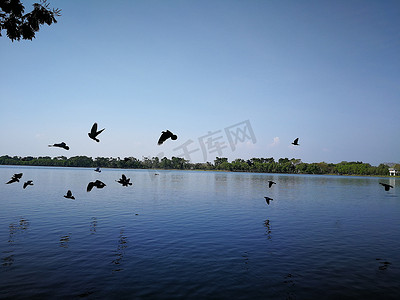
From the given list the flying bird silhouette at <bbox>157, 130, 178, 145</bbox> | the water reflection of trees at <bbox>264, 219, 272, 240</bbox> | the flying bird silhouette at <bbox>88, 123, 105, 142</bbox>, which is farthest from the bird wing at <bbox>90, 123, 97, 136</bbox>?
the water reflection of trees at <bbox>264, 219, 272, 240</bbox>

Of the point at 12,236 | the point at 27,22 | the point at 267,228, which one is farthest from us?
the point at 267,228

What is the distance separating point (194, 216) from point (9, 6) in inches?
970

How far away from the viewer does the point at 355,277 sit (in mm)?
13750

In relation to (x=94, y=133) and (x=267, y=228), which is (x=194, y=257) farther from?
(x=267, y=228)

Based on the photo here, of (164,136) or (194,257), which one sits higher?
(164,136)

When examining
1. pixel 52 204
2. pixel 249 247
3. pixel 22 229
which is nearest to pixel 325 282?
pixel 249 247

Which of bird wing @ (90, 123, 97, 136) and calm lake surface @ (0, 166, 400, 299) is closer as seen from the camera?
calm lake surface @ (0, 166, 400, 299)

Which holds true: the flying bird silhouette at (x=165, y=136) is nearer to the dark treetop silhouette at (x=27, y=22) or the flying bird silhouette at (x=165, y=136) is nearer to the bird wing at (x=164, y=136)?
the bird wing at (x=164, y=136)

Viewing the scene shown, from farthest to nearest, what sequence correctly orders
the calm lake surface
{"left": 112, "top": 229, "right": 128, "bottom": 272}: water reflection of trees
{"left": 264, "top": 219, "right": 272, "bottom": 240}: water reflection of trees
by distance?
{"left": 264, "top": 219, "right": 272, "bottom": 240}: water reflection of trees, {"left": 112, "top": 229, "right": 128, "bottom": 272}: water reflection of trees, the calm lake surface

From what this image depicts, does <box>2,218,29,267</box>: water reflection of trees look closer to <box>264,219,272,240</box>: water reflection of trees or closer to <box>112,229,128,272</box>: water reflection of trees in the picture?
<box>112,229,128,272</box>: water reflection of trees

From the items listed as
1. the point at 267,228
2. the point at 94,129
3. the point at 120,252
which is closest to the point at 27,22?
the point at 94,129


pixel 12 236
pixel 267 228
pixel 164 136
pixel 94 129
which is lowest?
pixel 12 236

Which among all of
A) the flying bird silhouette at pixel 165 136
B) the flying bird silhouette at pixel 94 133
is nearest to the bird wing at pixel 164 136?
the flying bird silhouette at pixel 165 136

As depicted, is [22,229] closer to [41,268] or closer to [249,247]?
[41,268]
